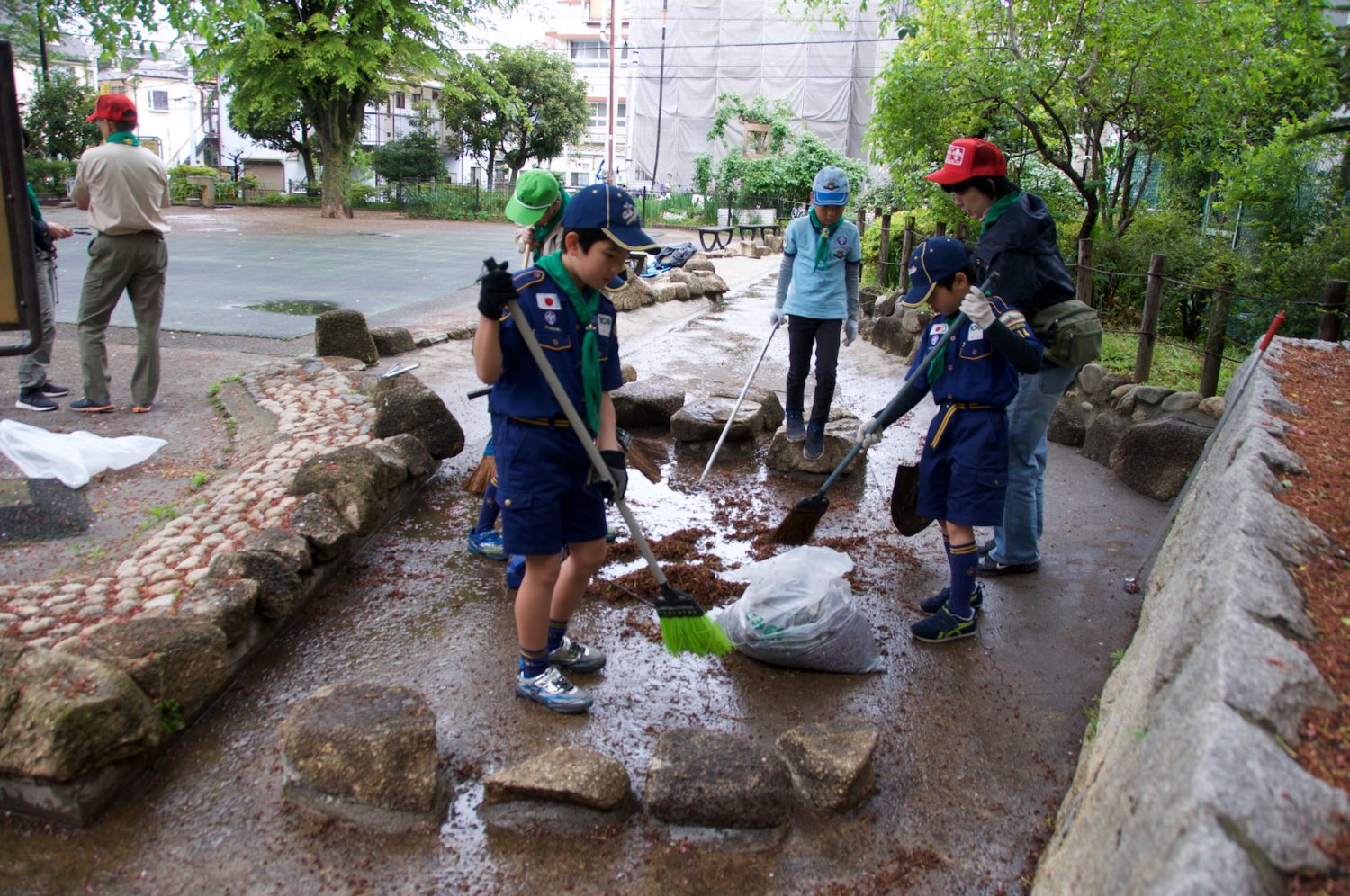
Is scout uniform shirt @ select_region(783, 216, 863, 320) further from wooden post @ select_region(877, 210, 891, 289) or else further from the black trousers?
wooden post @ select_region(877, 210, 891, 289)

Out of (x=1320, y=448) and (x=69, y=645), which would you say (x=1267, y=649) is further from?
(x=69, y=645)

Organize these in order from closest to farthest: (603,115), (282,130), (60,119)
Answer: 1. (60,119)
2. (282,130)
3. (603,115)

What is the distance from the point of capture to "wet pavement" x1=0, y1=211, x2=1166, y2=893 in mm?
2557

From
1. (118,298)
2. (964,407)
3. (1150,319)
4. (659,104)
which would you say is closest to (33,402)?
(118,298)

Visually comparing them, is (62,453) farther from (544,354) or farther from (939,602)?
(939,602)

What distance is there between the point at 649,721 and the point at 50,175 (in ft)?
109

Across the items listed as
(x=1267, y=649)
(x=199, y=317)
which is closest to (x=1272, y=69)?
(x=1267, y=649)

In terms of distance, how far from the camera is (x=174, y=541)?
420 centimetres

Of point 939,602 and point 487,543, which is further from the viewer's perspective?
point 487,543

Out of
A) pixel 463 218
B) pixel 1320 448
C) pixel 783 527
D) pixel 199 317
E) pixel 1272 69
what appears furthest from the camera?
pixel 463 218

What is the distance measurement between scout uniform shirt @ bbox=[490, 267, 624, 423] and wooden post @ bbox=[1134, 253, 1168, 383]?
209 inches

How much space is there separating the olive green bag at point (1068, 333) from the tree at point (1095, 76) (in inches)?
207

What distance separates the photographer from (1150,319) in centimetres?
691

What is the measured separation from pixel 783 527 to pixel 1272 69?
704 cm
